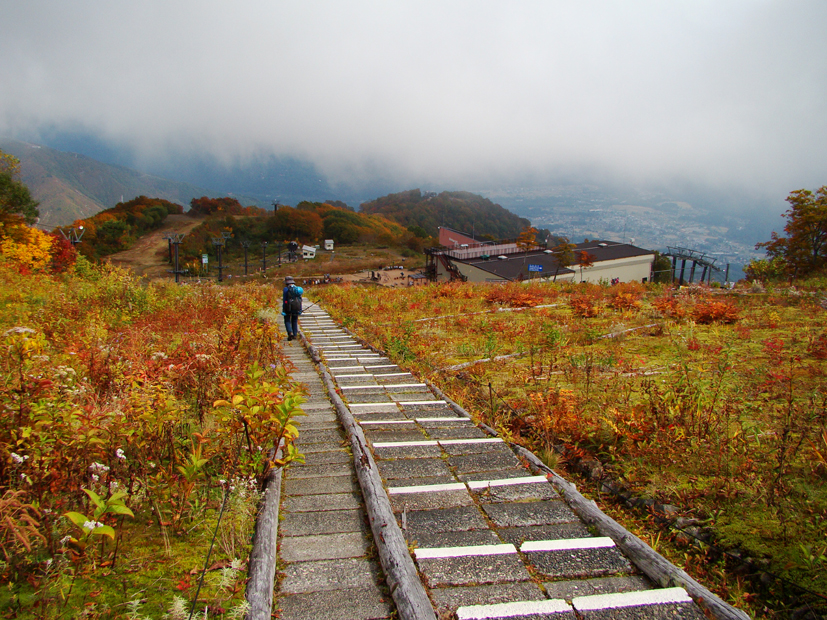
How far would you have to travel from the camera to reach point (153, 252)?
91500mm

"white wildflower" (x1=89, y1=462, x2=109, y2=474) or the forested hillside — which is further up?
the forested hillside

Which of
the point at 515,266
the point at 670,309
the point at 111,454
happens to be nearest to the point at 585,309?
the point at 670,309

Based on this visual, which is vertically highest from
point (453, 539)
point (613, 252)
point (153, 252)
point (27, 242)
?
point (153, 252)

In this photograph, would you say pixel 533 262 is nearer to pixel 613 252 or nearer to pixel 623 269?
pixel 623 269

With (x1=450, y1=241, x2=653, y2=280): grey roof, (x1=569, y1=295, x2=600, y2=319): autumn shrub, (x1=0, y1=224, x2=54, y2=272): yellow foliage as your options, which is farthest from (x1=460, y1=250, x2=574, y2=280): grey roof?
(x1=0, y1=224, x2=54, y2=272): yellow foliage

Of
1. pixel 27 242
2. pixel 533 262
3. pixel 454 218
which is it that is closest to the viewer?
pixel 27 242

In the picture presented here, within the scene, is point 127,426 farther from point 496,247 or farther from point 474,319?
point 496,247

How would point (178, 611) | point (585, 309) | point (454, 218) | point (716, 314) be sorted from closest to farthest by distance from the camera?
point (178, 611) < point (716, 314) < point (585, 309) < point (454, 218)

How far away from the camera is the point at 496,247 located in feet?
230

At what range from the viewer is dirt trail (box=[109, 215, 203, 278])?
76881 mm

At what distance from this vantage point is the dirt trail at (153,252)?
76881mm

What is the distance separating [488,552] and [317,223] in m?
115

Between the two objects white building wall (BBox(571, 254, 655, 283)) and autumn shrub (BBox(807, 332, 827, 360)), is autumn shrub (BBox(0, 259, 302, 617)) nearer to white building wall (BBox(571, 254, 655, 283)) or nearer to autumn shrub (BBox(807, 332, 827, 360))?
autumn shrub (BBox(807, 332, 827, 360))

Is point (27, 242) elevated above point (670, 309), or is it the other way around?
point (27, 242)
